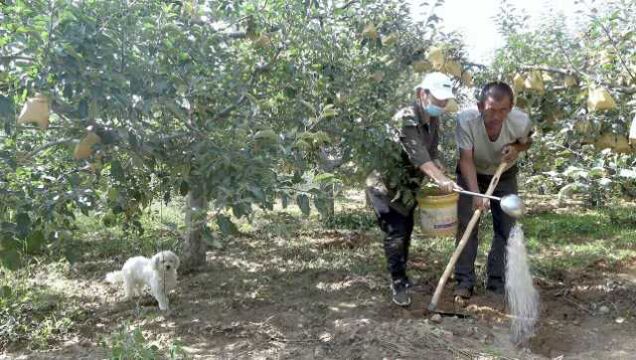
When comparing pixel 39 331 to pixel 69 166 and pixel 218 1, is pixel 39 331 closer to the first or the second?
pixel 69 166

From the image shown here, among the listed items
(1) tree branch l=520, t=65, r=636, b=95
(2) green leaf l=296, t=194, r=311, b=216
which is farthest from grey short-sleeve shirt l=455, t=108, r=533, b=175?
(2) green leaf l=296, t=194, r=311, b=216

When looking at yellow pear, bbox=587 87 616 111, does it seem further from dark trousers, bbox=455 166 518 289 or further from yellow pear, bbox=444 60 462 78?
yellow pear, bbox=444 60 462 78

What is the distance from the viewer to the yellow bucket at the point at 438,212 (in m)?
3.83

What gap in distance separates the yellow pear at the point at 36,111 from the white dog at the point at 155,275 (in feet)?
5.99

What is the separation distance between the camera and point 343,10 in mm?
4148

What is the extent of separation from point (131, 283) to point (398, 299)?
183cm

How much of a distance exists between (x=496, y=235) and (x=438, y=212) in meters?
0.54

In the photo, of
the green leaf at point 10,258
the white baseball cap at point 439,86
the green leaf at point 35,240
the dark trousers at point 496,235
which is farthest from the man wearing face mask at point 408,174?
the green leaf at point 10,258

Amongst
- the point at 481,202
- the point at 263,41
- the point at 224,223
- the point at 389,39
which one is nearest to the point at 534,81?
the point at 389,39

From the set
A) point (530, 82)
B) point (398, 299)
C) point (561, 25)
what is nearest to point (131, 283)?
point (398, 299)

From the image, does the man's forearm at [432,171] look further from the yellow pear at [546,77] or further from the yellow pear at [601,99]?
the yellow pear at [546,77]

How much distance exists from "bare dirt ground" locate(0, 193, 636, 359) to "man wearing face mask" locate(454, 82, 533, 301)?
20 cm

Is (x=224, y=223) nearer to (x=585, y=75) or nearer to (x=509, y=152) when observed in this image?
(x=509, y=152)

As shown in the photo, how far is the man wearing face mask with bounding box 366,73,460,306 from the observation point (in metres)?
3.50
